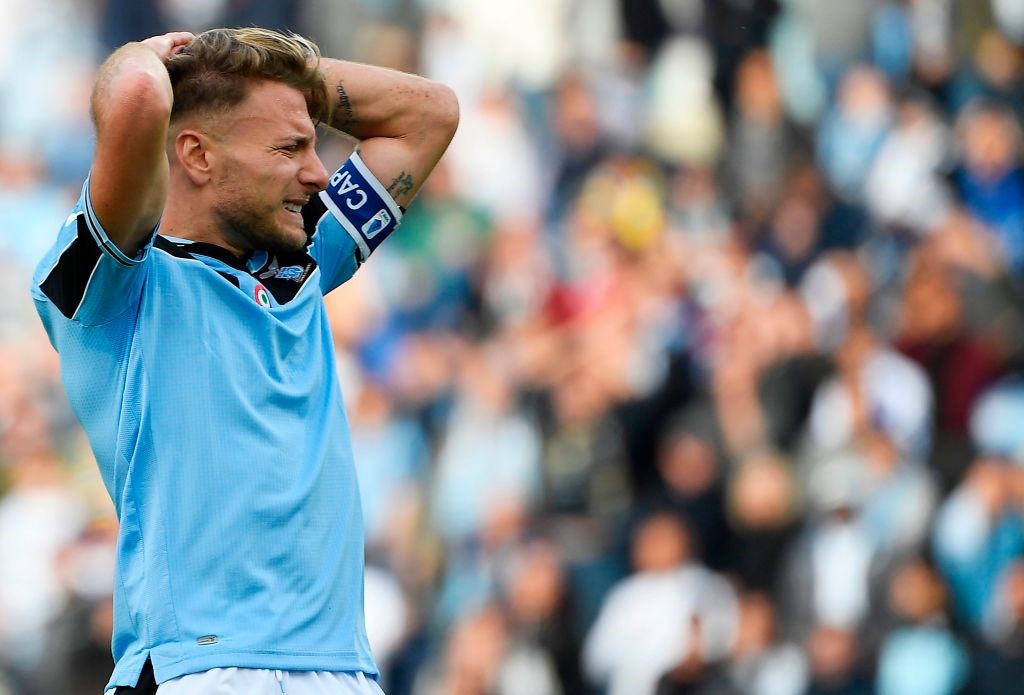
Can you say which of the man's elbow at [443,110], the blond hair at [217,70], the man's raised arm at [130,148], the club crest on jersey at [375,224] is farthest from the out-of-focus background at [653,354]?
the man's raised arm at [130,148]

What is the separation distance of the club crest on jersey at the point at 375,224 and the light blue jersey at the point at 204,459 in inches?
20.2

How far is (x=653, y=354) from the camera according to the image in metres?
9.61

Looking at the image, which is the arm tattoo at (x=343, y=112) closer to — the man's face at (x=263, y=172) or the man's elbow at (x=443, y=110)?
the man's elbow at (x=443, y=110)

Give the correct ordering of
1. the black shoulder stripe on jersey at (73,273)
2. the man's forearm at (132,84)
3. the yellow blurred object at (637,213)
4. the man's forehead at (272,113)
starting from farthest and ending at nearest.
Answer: the yellow blurred object at (637,213), the man's forehead at (272,113), the black shoulder stripe on jersey at (73,273), the man's forearm at (132,84)

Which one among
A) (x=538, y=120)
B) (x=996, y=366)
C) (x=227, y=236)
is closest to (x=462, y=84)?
(x=538, y=120)

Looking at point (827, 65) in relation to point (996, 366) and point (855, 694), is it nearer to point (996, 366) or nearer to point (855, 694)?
point (996, 366)

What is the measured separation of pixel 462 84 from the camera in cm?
1135

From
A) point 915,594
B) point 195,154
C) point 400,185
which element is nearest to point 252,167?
point 195,154

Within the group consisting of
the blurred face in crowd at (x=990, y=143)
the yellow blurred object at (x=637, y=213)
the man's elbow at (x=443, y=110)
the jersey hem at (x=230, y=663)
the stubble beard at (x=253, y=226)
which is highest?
the man's elbow at (x=443, y=110)

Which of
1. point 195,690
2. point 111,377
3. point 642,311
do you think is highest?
point 111,377

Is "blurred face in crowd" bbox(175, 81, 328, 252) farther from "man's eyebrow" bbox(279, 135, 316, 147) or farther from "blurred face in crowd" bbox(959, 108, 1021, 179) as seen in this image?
"blurred face in crowd" bbox(959, 108, 1021, 179)

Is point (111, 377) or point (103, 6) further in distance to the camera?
point (103, 6)

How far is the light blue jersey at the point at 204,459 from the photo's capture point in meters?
2.94

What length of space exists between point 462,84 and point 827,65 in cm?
264
